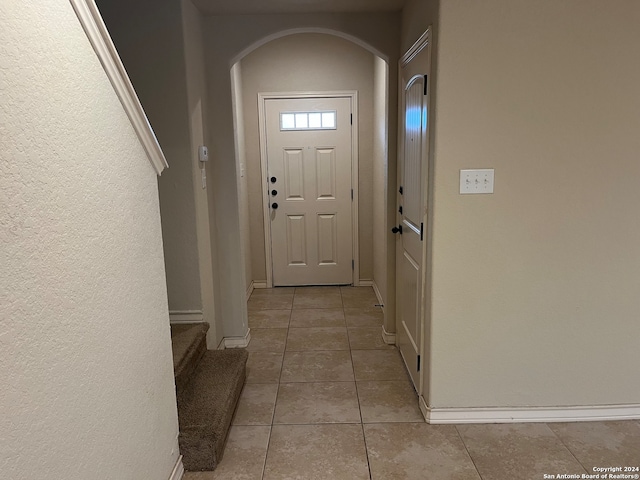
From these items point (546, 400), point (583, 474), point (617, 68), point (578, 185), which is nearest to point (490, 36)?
point (617, 68)

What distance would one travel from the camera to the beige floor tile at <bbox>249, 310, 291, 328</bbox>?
13.1 ft

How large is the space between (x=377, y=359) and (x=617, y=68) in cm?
217

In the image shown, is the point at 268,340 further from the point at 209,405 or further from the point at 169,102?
the point at 169,102

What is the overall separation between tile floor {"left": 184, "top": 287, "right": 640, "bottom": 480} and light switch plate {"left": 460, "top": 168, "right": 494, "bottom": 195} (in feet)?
3.96

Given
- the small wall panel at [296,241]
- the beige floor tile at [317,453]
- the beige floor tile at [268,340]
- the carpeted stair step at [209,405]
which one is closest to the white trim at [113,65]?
the carpeted stair step at [209,405]

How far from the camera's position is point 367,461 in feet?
7.20

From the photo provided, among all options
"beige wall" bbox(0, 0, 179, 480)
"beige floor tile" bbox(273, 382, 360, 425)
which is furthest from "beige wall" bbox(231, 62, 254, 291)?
"beige wall" bbox(0, 0, 179, 480)

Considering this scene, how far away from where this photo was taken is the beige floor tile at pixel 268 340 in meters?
3.50

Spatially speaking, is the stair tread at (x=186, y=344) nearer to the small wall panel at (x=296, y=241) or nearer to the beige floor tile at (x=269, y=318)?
the beige floor tile at (x=269, y=318)

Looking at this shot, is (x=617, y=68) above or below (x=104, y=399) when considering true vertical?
above

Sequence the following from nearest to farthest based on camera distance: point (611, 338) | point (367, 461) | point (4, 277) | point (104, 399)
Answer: point (4, 277) < point (104, 399) < point (367, 461) < point (611, 338)

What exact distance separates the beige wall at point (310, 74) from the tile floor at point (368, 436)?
7.12ft

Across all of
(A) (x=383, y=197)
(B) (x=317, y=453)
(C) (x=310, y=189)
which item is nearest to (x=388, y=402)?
(B) (x=317, y=453)

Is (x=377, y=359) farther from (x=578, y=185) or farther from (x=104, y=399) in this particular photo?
(x=104, y=399)
